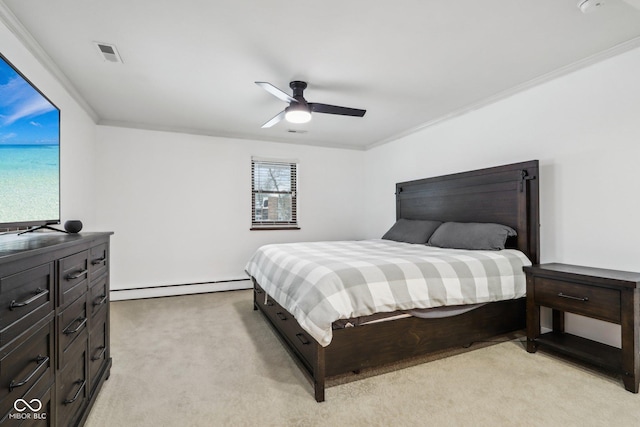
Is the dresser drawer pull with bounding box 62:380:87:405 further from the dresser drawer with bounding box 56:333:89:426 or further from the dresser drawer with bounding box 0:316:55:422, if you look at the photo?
the dresser drawer with bounding box 0:316:55:422

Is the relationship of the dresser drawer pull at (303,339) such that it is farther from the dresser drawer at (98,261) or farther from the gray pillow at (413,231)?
the gray pillow at (413,231)

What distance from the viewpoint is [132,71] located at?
2.75 metres

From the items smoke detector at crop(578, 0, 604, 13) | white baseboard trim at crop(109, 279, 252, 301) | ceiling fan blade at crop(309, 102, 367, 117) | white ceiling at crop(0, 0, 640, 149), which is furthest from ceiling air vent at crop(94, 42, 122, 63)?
smoke detector at crop(578, 0, 604, 13)

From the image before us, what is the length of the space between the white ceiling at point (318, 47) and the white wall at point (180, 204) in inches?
31.1

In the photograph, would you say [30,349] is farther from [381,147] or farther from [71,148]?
[381,147]

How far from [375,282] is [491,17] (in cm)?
192

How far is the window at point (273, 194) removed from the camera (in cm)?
498

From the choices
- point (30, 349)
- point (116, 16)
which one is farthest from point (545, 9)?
point (30, 349)

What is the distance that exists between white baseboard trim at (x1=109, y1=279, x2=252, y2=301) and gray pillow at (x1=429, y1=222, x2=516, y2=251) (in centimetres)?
293

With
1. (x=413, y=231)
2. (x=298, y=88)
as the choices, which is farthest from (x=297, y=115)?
(x=413, y=231)

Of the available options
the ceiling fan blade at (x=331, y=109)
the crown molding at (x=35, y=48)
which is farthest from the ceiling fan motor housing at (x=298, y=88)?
the crown molding at (x=35, y=48)

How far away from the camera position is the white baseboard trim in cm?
413

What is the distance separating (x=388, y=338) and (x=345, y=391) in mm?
443

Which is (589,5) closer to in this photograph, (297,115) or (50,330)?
(297,115)
